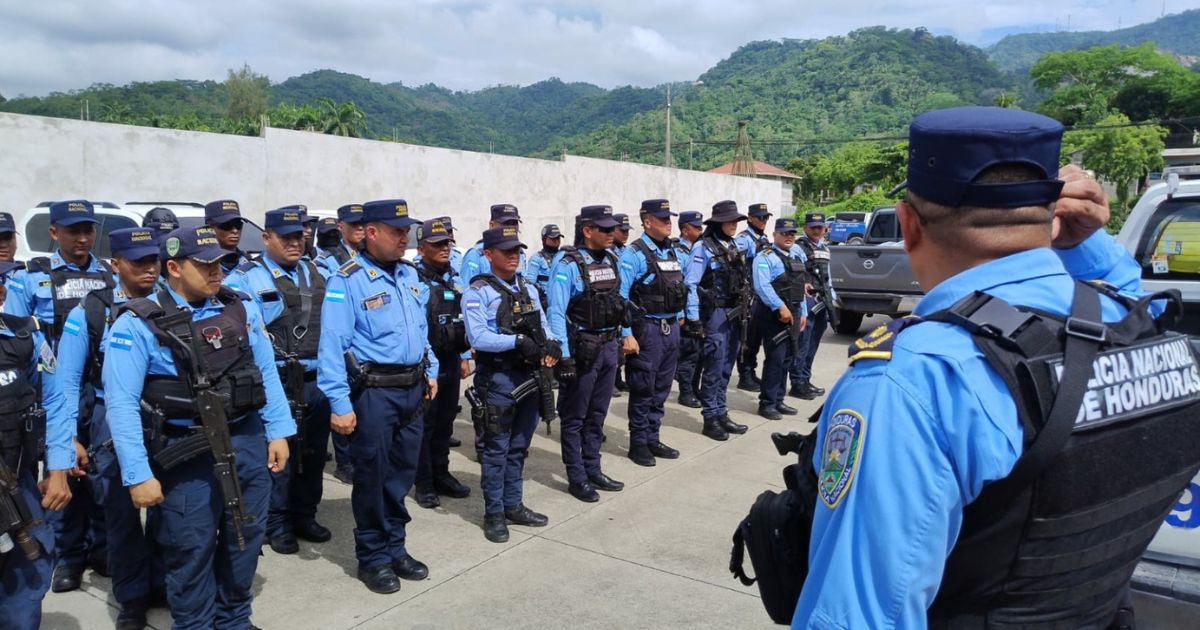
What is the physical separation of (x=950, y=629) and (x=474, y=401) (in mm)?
3689

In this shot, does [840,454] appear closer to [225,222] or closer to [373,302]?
[373,302]

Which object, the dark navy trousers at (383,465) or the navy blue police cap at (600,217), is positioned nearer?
the dark navy trousers at (383,465)

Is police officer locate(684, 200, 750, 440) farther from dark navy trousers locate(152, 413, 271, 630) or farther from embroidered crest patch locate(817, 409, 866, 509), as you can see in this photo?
embroidered crest patch locate(817, 409, 866, 509)

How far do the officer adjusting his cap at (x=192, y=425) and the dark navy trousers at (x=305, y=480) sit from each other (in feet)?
4.06

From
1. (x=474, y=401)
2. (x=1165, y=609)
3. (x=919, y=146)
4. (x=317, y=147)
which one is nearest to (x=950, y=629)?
(x=919, y=146)

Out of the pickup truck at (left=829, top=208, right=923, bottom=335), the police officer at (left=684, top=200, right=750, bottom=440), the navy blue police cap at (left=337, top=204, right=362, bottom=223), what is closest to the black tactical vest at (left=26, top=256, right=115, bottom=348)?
the navy blue police cap at (left=337, top=204, right=362, bottom=223)

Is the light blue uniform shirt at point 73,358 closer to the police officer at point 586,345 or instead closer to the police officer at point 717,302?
the police officer at point 586,345

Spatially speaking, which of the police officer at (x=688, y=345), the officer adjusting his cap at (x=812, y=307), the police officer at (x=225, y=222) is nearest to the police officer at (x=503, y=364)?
the police officer at (x=225, y=222)

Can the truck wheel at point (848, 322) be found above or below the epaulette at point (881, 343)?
below

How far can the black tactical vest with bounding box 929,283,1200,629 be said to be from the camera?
118cm

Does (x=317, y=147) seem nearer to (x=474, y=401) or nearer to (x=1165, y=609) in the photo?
(x=474, y=401)

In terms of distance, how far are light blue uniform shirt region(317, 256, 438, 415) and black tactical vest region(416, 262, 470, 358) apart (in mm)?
1369

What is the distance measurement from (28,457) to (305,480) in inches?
71.6

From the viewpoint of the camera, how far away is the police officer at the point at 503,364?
4629 mm
